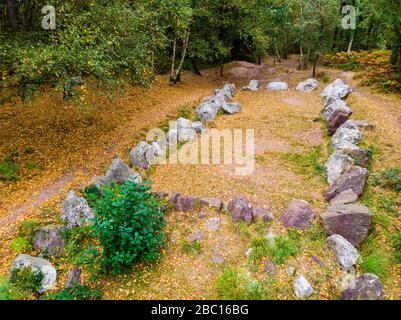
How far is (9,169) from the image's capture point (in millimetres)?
12844

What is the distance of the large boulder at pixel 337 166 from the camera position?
39.6 feet

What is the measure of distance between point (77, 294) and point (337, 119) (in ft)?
46.5

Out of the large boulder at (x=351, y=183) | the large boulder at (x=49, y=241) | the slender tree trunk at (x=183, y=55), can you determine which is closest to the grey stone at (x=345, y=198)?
the large boulder at (x=351, y=183)

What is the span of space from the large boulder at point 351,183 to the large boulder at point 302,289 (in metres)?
4.08

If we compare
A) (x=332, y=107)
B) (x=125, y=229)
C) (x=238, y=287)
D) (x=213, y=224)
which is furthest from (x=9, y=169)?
(x=332, y=107)

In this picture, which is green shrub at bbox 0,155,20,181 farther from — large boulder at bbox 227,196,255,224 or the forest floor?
large boulder at bbox 227,196,255,224

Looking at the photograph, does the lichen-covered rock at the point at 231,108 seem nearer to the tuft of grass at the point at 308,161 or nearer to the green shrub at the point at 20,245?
the tuft of grass at the point at 308,161

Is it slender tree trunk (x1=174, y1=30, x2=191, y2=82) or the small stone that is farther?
slender tree trunk (x1=174, y1=30, x2=191, y2=82)

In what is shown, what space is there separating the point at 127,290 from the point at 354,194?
7675mm

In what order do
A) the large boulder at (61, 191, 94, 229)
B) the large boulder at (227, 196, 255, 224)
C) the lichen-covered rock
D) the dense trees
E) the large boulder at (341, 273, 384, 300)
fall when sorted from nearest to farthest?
the large boulder at (341, 273, 384, 300)
the large boulder at (61, 191, 94, 229)
the large boulder at (227, 196, 255, 224)
the dense trees
the lichen-covered rock

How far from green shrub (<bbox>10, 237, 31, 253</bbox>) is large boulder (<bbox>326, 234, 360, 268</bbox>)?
28.0 ft

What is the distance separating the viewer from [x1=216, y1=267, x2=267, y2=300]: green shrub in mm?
7559

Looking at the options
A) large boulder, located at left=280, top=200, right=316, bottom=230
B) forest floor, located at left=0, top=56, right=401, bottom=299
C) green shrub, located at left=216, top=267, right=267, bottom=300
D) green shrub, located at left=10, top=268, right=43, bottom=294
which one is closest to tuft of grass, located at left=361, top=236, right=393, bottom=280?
forest floor, located at left=0, top=56, right=401, bottom=299

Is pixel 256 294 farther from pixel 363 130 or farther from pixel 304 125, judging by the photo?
pixel 304 125
